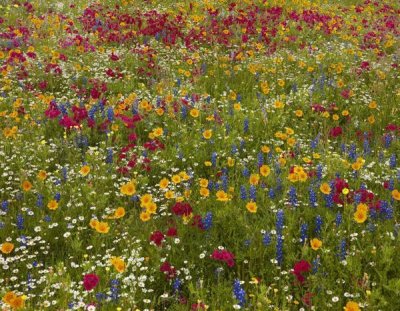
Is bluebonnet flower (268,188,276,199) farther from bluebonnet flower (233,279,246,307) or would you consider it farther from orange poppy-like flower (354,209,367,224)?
bluebonnet flower (233,279,246,307)

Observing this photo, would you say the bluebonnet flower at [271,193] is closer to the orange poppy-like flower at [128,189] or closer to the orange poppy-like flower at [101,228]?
the orange poppy-like flower at [128,189]

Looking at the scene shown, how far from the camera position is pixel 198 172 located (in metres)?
5.32

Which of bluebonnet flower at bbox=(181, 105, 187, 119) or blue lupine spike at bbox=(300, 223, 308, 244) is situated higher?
blue lupine spike at bbox=(300, 223, 308, 244)

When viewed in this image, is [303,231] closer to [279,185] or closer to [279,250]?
[279,250]

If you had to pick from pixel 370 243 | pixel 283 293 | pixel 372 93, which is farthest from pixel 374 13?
pixel 283 293

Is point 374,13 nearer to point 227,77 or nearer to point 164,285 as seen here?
point 227,77

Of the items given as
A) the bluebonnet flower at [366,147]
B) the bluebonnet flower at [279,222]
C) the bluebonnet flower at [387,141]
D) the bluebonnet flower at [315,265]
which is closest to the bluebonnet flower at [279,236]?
the bluebonnet flower at [279,222]

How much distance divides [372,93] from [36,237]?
5659 mm

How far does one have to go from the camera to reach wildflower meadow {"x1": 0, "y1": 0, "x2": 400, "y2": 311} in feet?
11.7

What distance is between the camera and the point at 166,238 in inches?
160

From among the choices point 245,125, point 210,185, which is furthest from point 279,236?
point 245,125

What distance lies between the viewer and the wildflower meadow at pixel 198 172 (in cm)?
A: 357

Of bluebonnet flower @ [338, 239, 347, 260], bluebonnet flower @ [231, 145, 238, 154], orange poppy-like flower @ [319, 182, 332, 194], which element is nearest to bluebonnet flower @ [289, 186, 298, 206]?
orange poppy-like flower @ [319, 182, 332, 194]

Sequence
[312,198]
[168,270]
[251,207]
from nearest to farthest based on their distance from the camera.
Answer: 1. [168,270]
2. [251,207]
3. [312,198]
